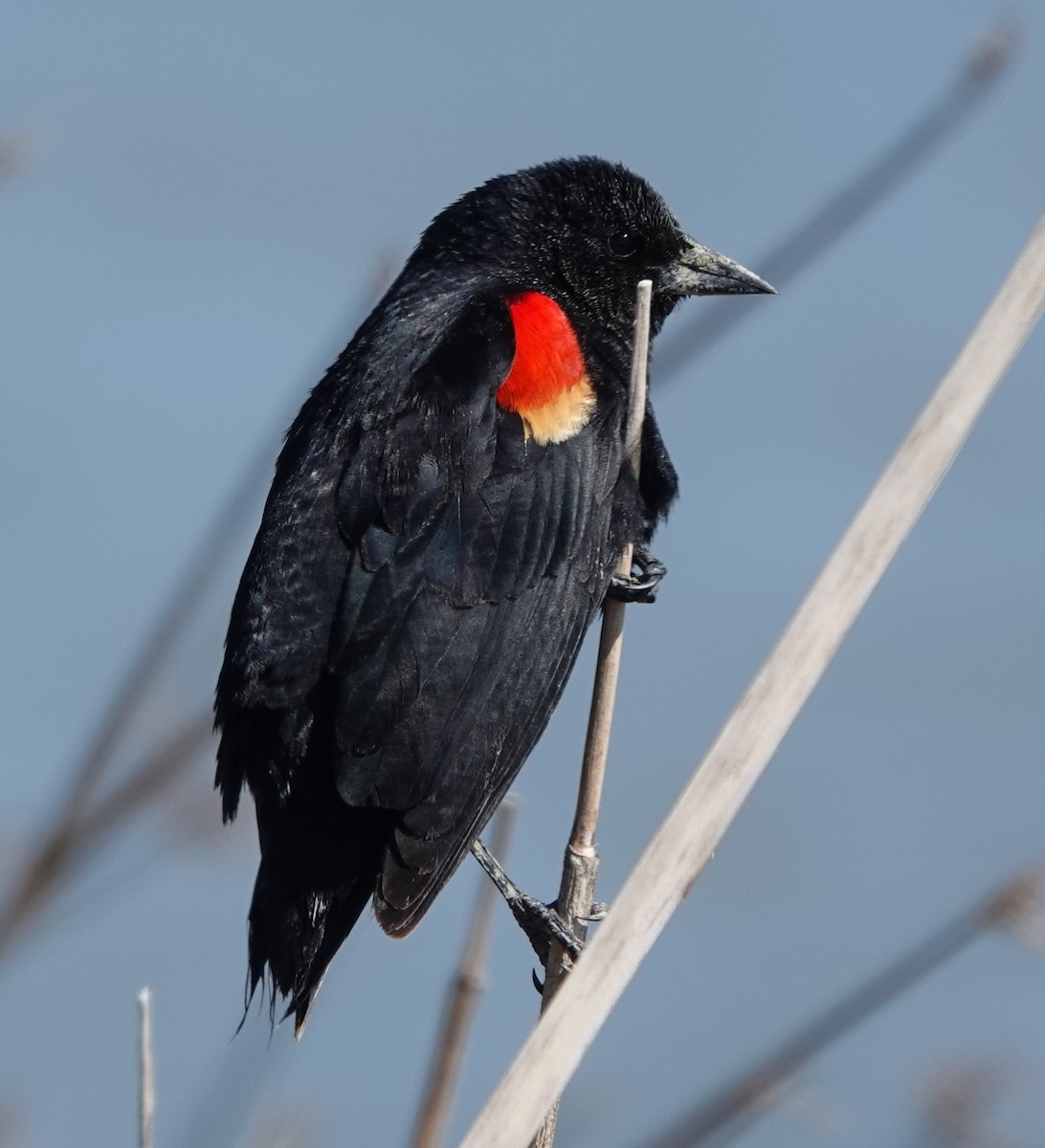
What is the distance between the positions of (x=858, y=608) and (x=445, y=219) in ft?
5.16

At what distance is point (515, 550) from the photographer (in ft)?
8.46

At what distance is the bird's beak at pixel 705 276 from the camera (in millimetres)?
3031

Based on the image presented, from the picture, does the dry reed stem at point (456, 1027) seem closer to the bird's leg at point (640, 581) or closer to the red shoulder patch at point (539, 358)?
the bird's leg at point (640, 581)

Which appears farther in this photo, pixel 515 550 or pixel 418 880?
pixel 515 550

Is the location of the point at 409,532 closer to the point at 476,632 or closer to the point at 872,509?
the point at 476,632

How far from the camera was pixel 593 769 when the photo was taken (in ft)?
6.95

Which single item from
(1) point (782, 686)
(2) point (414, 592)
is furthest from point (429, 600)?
(1) point (782, 686)

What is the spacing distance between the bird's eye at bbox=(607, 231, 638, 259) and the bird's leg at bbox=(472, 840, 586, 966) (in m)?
1.15

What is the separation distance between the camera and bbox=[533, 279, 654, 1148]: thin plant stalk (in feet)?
6.95

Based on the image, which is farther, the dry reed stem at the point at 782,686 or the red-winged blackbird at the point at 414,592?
the red-winged blackbird at the point at 414,592

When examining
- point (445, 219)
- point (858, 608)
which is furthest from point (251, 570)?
point (858, 608)

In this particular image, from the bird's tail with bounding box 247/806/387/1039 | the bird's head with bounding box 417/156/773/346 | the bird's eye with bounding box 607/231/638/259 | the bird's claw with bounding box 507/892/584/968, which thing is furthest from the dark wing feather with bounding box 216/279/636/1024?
the bird's eye with bounding box 607/231/638/259

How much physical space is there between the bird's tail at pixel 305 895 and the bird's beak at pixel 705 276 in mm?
1228

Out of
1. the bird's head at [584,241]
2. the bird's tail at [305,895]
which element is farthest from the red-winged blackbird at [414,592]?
the bird's head at [584,241]
